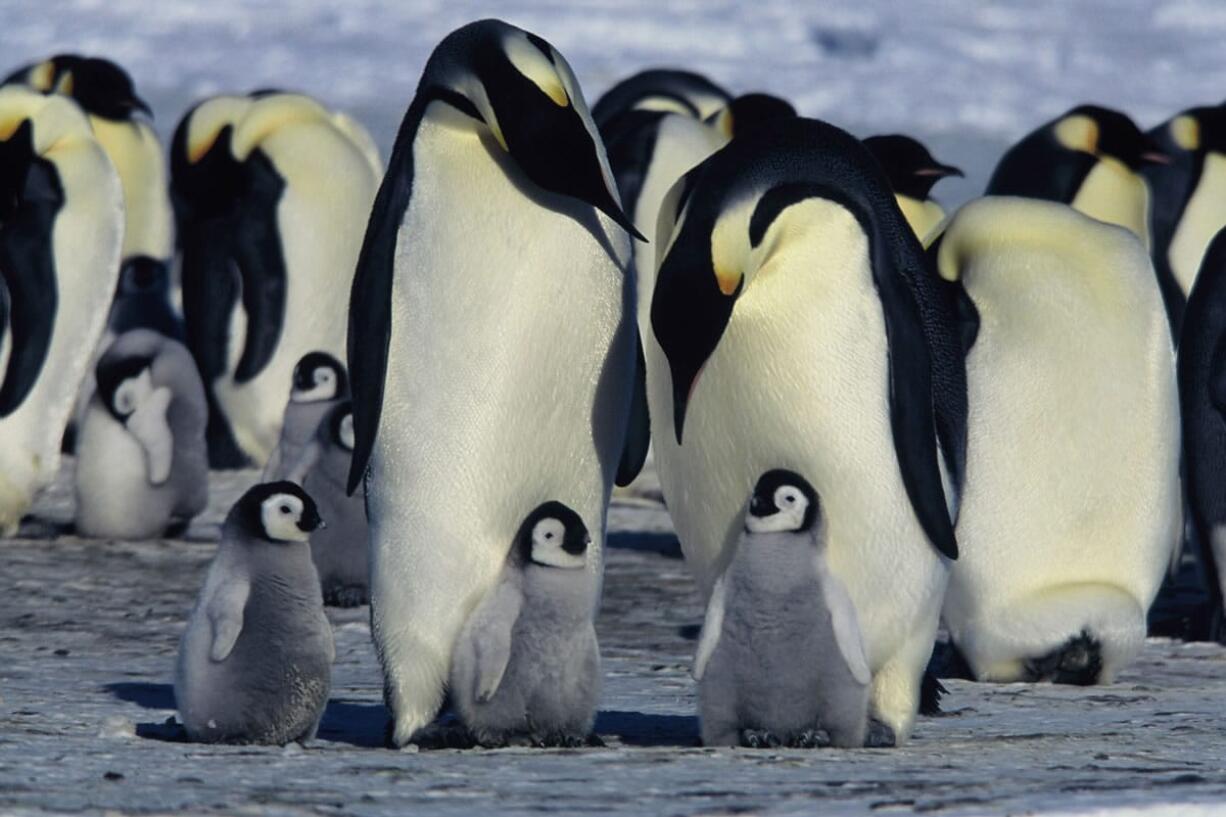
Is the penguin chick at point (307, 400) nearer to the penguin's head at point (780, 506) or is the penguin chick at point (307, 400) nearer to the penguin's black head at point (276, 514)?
the penguin's black head at point (276, 514)

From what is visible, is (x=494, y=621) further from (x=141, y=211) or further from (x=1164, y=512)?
(x=141, y=211)

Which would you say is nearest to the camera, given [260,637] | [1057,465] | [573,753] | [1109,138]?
[573,753]

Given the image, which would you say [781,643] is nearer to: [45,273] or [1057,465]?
[1057,465]

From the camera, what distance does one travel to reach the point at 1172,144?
11484 mm

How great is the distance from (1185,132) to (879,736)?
7.47 metres

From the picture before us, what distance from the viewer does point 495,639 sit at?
4500mm

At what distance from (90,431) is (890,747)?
425 cm

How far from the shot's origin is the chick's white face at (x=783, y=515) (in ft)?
14.5

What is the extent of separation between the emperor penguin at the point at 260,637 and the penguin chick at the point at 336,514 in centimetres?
→ 210

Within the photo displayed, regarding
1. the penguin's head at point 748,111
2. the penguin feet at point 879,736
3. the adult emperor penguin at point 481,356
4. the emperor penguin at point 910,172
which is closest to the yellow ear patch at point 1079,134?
the emperor penguin at point 910,172

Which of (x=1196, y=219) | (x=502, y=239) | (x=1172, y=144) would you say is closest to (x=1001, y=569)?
(x=502, y=239)

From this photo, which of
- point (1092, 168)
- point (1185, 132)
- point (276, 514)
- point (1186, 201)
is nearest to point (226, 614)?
point (276, 514)

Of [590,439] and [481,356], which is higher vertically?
[481,356]

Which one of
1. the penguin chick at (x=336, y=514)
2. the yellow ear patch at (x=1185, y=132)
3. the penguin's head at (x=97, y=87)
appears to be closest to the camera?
the penguin chick at (x=336, y=514)
